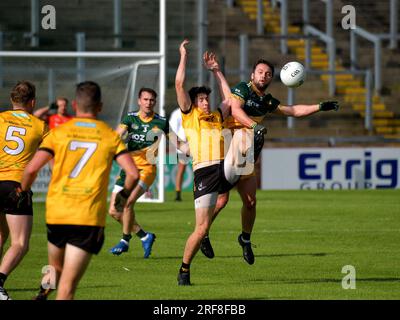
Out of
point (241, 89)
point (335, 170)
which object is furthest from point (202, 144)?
point (335, 170)

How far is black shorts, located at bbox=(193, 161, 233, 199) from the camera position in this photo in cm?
1308

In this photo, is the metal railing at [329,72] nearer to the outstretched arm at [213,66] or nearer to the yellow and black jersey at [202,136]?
the outstretched arm at [213,66]

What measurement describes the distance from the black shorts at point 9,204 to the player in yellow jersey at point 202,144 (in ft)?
7.12

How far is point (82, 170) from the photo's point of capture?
934 centimetres

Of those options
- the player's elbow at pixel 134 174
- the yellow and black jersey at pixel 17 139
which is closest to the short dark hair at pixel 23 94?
the yellow and black jersey at pixel 17 139

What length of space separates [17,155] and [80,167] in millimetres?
2531

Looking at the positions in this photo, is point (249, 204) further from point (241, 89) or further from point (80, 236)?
point (80, 236)

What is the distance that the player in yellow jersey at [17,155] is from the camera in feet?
37.5
